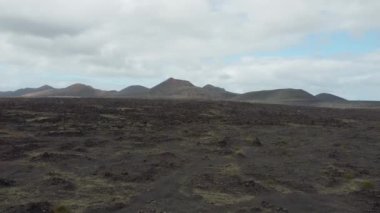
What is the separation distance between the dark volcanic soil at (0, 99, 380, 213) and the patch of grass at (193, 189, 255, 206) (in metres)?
0.03

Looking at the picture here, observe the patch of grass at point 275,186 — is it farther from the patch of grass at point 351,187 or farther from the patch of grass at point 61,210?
the patch of grass at point 61,210

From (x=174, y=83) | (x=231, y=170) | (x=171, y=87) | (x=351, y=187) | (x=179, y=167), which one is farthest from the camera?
(x=174, y=83)

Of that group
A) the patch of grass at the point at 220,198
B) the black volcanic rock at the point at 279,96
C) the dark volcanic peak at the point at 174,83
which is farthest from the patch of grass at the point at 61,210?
the dark volcanic peak at the point at 174,83

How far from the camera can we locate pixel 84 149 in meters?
26.3

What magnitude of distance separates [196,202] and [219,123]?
24.2 meters

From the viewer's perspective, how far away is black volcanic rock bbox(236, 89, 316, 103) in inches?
5817

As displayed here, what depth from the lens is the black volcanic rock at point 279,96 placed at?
485ft

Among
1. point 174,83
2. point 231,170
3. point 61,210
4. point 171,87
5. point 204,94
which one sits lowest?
point 61,210

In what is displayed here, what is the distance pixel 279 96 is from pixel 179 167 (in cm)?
13357

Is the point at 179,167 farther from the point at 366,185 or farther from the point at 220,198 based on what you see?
the point at 366,185

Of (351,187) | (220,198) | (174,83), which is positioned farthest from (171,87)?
(220,198)

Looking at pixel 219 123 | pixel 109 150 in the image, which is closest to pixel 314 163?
pixel 109 150

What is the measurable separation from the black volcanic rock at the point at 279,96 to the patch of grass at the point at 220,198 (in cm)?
12812

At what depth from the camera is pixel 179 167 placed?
2259cm
